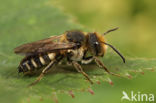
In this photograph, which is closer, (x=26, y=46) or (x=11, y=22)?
(x=26, y=46)

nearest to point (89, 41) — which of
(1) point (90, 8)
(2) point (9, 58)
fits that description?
(2) point (9, 58)

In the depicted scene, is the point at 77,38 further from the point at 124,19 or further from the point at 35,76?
the point at 124,19

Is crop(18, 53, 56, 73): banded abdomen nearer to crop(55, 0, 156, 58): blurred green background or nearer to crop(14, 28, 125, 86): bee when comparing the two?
crop(14, 28, 125, 86): bee

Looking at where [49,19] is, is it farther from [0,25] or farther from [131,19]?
[131,19]

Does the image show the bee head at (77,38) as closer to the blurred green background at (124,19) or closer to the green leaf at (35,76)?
the green leaf at (35,76)

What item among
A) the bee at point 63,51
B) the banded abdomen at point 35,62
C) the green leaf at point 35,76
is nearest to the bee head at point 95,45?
the bee at point 63,51
